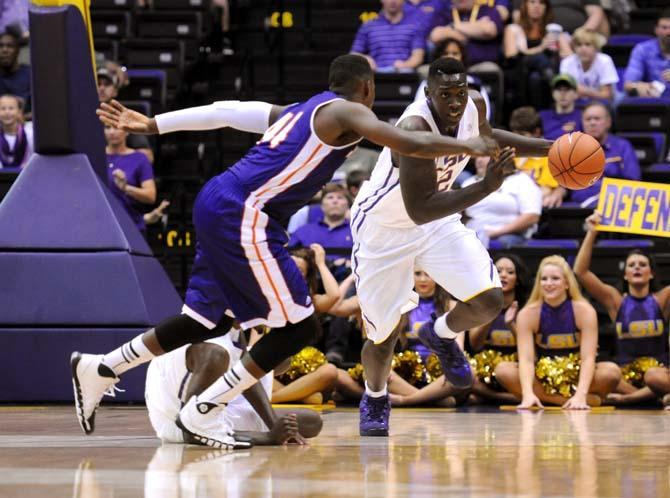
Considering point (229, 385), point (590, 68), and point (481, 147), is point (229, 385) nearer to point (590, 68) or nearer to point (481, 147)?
point (481, 147)

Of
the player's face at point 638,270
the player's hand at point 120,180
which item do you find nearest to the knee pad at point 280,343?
the player's face at point 638,270

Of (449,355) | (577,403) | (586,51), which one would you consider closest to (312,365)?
(577,403)

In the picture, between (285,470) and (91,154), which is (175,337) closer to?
(285,470)

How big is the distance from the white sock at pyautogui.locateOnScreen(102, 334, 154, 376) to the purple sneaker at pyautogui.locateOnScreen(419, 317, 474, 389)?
1.68m

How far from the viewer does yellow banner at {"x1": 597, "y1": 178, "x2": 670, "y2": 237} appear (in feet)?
25.8

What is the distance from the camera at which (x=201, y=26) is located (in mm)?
12219

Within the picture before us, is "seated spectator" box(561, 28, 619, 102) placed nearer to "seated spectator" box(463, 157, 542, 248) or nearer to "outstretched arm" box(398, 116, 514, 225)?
"seated spectator" box(463, 157, 542, 248)

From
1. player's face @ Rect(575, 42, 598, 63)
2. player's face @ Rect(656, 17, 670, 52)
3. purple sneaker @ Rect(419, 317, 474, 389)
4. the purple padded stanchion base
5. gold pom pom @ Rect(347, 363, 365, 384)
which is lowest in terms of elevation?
gold pom pom @ Rect(347, 363, 365, 384)

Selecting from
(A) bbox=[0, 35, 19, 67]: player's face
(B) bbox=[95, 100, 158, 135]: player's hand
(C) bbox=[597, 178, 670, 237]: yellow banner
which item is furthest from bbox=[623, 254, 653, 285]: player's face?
(A) bbox=[0, 35, 19, 67]: player's face

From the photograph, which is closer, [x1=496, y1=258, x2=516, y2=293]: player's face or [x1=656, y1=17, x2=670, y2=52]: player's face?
[x1=496, y1=258, x2=516, y2=293]: player's face

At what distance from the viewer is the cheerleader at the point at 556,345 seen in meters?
7.83

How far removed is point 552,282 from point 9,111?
4232mm

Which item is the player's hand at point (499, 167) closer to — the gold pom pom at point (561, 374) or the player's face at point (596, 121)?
the gold pom pom at point (561, 374)

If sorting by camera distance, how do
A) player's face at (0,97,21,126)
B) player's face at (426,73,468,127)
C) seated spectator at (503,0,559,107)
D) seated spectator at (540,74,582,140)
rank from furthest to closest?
seated spectator at (503,0,559,107), seated spectator at (540,74,582,140), player's face at (0,97,21,126), player's face at (426,73,468,127)
